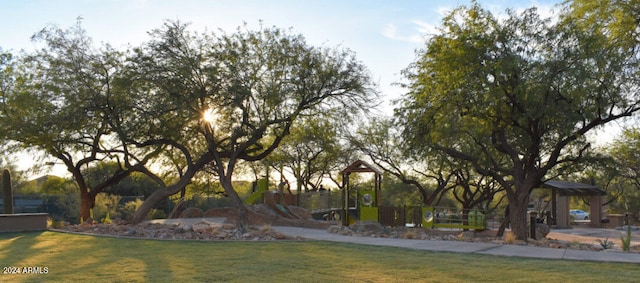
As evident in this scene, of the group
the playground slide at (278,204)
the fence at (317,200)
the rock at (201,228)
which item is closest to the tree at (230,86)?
the rock at (201,228)

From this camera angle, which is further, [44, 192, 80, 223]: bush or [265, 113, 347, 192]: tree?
[265, 113, 347, 192]: tree

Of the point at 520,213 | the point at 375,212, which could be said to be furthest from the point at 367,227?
the point at 520,213

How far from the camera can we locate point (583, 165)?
24156mm

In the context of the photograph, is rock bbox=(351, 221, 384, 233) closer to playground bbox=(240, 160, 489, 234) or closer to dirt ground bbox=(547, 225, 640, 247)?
playground bbox=(240, 160, 489, 234)

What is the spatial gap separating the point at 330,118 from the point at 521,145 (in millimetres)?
7718

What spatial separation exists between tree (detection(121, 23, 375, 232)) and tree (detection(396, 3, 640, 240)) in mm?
3898

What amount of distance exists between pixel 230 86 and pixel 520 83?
1010cm

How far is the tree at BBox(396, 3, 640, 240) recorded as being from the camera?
18.6m

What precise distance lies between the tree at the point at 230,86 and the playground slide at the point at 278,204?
633cm

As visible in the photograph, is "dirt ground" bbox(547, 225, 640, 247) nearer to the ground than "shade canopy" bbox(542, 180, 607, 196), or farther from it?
nearer to the ground

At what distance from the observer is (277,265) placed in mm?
11469

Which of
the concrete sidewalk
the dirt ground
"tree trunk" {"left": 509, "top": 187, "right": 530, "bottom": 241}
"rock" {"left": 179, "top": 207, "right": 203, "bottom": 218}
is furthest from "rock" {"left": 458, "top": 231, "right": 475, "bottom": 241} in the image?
"rock" {"left": 179, "top": 207, "right": 203, "bottom": 218}

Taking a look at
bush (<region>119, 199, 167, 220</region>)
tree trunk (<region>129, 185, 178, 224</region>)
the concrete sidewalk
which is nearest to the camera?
the concrete sidewalk

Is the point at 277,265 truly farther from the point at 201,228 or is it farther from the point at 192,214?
the point at 192,214
